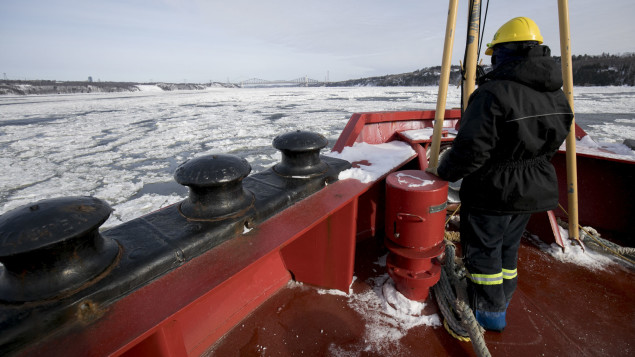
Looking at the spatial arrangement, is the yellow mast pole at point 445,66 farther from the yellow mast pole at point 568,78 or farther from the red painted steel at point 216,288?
the yellow mast pole at point 568,78

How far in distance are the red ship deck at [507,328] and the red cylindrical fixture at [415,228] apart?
27cm

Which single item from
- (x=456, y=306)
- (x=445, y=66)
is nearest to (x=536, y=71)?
(x=445, y=66)

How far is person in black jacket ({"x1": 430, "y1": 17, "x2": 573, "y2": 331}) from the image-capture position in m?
1.42

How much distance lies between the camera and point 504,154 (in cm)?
153

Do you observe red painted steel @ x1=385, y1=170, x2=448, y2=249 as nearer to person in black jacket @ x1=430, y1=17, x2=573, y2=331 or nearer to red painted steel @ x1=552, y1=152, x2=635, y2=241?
person in black jacket @ x1=430, y1=17, x2=573, y2=331

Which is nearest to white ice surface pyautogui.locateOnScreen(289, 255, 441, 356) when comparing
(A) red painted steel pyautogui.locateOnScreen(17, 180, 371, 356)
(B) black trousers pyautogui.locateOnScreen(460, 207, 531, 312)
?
(A) red painted steel pyautogui.locateOnScreen(17, 180, 371, 356)

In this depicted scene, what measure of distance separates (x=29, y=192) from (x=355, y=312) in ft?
16.6

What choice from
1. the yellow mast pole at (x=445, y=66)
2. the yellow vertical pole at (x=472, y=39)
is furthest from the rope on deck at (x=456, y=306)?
the yellow vertical pole at (x=472, y=39)

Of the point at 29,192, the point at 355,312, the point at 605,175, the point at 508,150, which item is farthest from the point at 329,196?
the point at 29,192

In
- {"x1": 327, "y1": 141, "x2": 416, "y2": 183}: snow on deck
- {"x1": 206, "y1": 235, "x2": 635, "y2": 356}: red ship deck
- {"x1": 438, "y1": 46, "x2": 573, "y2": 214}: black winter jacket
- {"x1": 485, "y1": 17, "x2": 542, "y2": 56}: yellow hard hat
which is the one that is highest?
{"x1": 485, "y1": 17, "x2": 542, "y2": 56}: yellow hard hat

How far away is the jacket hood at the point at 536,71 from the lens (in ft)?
4.63

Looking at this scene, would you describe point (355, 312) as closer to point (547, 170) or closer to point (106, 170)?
point (547, 170)

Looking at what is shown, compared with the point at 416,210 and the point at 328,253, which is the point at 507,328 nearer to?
the point at 416,210

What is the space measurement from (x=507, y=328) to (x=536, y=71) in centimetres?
151
